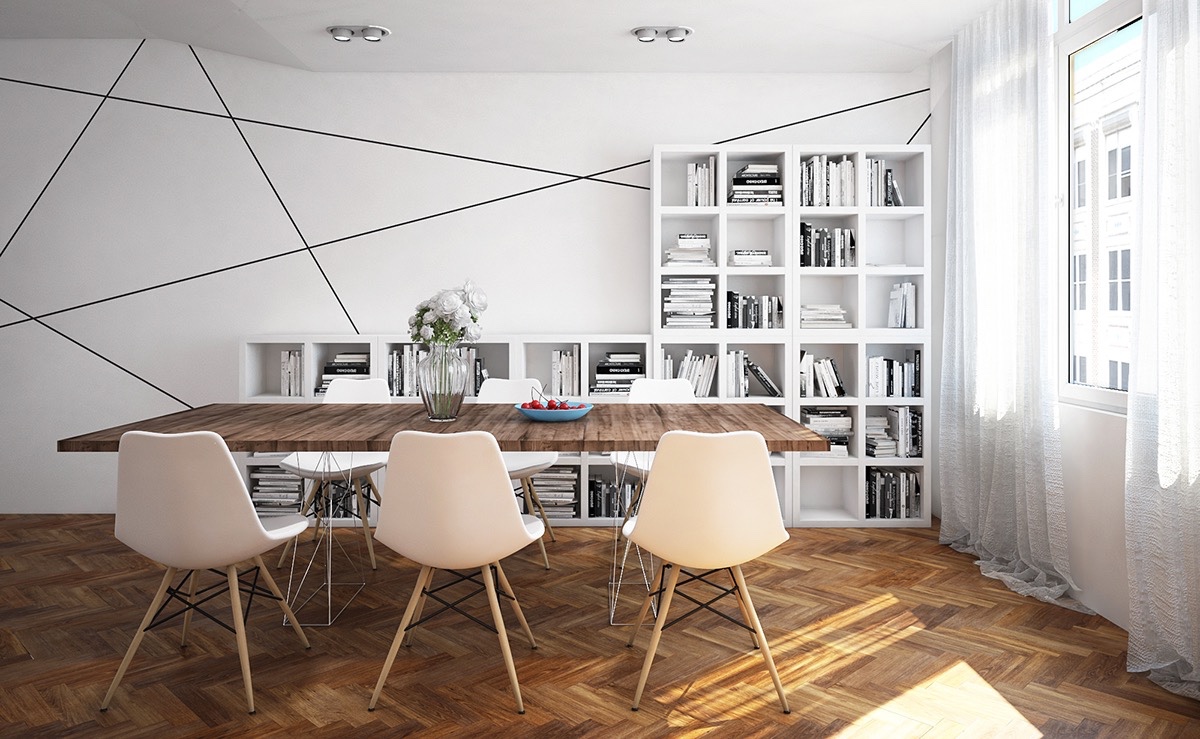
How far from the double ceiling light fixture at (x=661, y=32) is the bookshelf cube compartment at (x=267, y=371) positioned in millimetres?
2448

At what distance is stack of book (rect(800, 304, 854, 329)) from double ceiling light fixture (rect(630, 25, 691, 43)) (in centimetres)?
156

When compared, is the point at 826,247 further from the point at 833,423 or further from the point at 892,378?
the point at 833,423

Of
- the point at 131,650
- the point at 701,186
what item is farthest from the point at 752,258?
the point at 131,650

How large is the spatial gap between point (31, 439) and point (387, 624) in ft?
10.3

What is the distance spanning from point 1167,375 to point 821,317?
2170 mm

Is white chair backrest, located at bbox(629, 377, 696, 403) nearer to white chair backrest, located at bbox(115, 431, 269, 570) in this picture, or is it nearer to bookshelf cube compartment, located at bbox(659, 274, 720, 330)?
bookshelf cube compartment, located at bbox(659, 274, 720, 330)

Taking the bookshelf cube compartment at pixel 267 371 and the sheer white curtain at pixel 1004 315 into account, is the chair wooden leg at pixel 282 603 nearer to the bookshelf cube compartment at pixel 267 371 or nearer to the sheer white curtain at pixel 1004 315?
the bookshelf cube compartment at pixel 267 371

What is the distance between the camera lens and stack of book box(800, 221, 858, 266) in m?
4.59

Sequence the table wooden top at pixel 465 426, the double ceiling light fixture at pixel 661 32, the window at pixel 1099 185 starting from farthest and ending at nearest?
1. the double ceiling light fixture at pixel 661 32
2. the window at pixel 1099 185
3. the table wooden top at pixel 465 426

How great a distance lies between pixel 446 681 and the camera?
2600mm

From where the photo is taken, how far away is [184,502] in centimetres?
239

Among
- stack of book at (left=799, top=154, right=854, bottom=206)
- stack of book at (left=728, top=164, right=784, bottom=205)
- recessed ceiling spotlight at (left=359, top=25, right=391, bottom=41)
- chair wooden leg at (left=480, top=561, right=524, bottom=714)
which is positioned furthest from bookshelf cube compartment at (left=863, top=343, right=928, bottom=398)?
recessed ceiling spotlight at (left=359, top=25, right=391, bottom=41)

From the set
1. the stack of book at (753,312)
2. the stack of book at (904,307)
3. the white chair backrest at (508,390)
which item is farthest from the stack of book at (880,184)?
the white chair backrest at (508,390)

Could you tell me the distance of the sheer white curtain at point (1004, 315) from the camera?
336 centimetres
